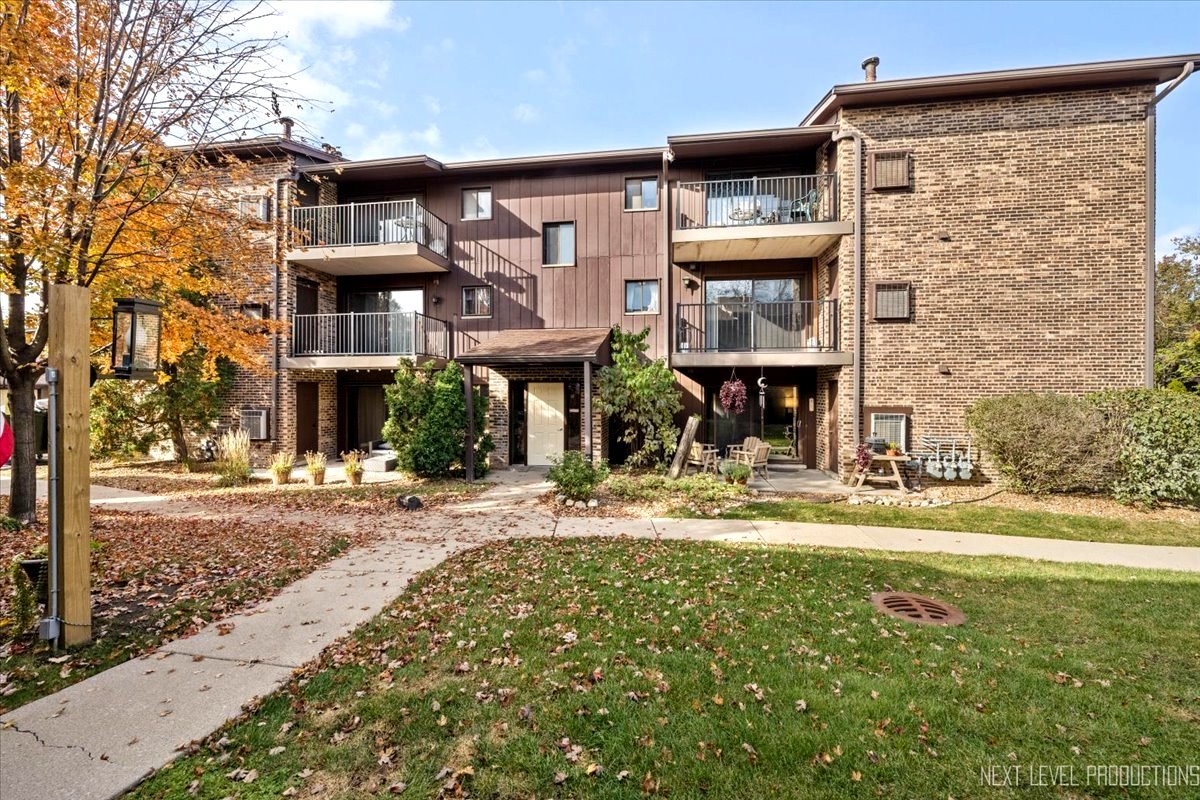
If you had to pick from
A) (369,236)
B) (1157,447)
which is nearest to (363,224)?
(369,236)

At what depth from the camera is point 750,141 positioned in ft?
38.3

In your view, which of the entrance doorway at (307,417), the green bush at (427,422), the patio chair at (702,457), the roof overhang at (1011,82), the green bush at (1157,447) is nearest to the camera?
the green bush at (1157,447)

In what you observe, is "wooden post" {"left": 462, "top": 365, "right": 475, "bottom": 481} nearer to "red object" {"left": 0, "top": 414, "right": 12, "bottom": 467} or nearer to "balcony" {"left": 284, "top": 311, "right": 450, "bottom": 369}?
"balcony" {"left": 284, "top": 311, "right": 450, "bottom": 369}

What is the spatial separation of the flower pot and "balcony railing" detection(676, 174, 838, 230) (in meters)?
11.4

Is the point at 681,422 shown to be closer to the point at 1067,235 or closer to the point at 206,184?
the point at 1067,235

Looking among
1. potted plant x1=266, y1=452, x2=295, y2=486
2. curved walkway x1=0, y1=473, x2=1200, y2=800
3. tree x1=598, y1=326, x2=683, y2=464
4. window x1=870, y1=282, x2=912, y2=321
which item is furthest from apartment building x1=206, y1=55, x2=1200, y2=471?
curved walkway x1=0, y1=473, x2=1200, y2=800

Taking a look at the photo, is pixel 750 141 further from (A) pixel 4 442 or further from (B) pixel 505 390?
(A) pixel 4 442

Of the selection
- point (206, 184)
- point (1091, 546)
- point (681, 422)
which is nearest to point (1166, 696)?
point (1091, 546)

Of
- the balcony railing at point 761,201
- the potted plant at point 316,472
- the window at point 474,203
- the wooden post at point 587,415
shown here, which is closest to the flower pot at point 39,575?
the potted plant at point 316,472

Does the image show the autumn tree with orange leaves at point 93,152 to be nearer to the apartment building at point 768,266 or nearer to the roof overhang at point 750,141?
the apartment building at point 768,266

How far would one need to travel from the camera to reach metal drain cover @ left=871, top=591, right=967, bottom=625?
13.8 feet

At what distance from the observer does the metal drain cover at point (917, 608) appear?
13.8 feet

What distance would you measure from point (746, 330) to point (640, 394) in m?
3.40

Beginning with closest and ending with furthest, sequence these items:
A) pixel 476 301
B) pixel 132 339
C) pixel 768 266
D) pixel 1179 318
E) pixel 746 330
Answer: pixel 132 339 → pixel 746 330 → pixel 768 266 → pixel 476 301 → pixel 1179 318
